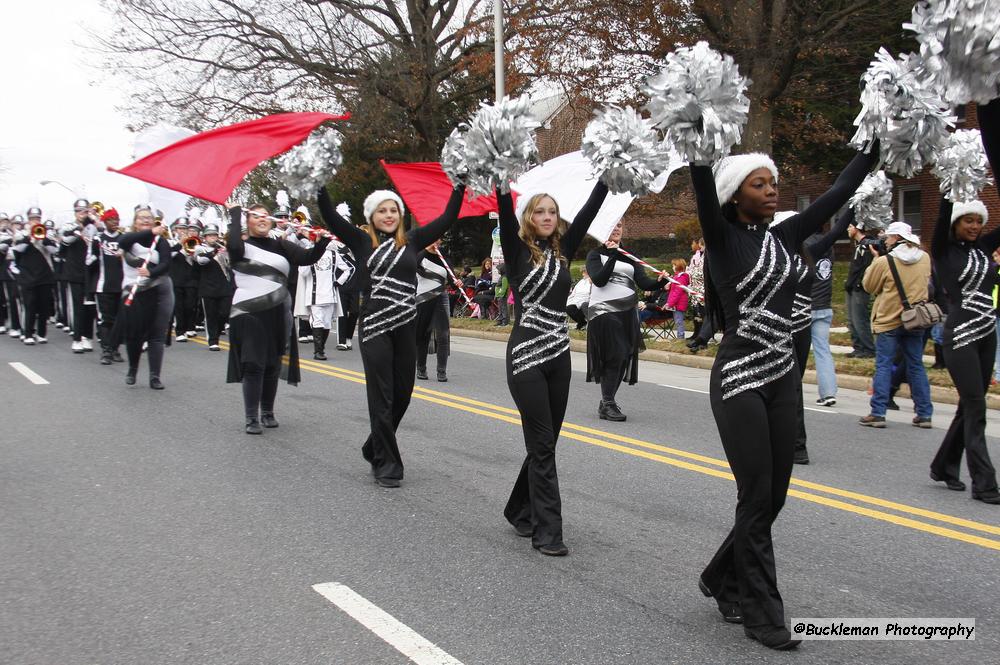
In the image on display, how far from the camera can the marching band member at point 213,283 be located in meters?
16.8

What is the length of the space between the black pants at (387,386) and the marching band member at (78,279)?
9864 mm

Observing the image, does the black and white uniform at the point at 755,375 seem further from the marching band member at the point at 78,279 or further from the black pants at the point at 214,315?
the black pants at the point at 214,315

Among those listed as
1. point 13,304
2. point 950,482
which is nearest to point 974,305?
point 950,482

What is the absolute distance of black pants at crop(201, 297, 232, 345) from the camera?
16672 mm

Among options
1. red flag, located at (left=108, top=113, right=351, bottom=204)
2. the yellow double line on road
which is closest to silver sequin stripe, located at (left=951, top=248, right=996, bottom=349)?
the yellow double line on road

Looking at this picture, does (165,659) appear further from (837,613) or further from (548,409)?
(837,613)

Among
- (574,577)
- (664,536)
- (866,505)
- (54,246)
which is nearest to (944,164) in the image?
(866,505)

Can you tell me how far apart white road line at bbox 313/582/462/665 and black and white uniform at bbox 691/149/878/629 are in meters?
1.27

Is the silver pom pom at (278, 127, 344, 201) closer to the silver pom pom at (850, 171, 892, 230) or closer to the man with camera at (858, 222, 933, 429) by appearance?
the silver pom pom at (850, 171, 892, 230)

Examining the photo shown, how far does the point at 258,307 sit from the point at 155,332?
3733 mm

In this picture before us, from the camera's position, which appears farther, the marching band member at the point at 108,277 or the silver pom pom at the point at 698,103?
the marching band member at the point at 108,277

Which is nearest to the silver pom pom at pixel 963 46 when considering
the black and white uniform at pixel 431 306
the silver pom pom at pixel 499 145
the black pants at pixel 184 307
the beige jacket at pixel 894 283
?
the silver pom pom at pixel 499 145

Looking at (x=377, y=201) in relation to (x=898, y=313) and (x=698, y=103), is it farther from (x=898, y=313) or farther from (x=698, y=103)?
(x=898, y=313)

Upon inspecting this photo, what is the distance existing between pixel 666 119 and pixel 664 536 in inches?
105
